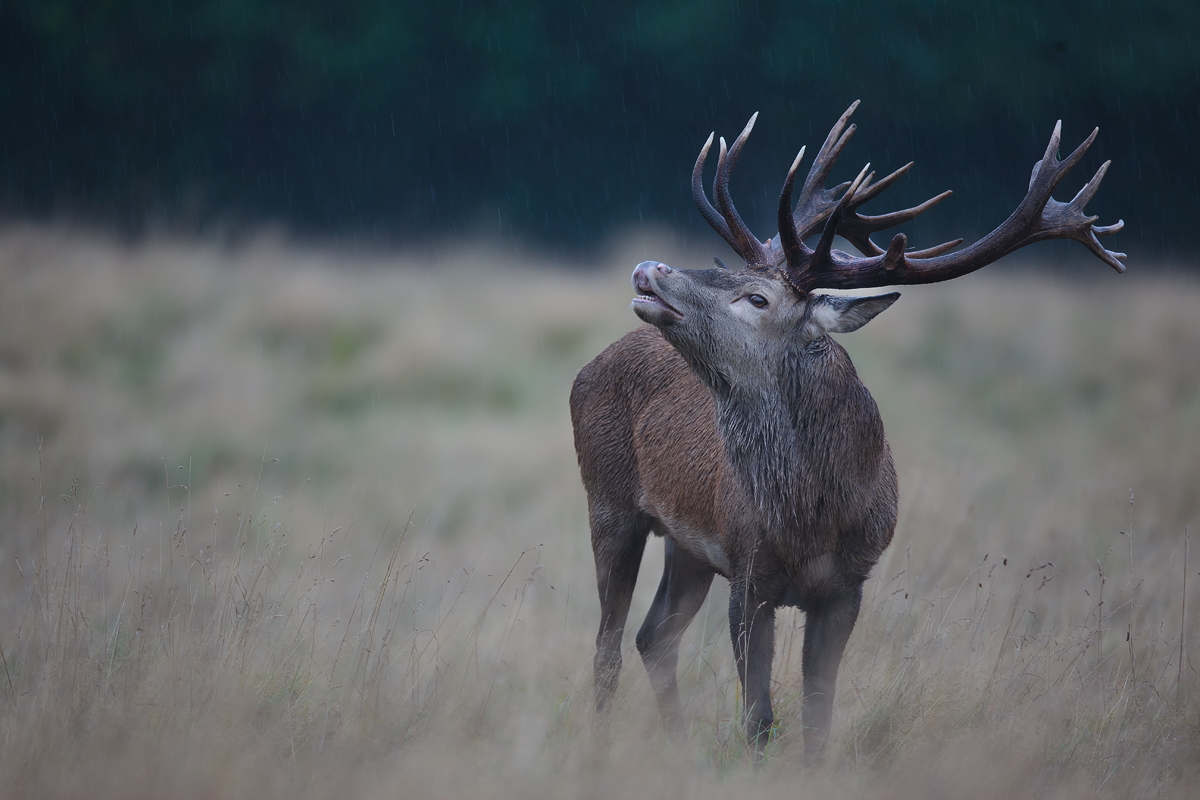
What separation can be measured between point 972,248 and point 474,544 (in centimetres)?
431

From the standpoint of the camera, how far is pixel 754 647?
11.8ft

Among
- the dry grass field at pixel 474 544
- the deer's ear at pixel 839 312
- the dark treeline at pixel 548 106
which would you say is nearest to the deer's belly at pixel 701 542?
the dry grass field at pixel 474 544

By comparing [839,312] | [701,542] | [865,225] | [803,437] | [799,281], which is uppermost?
[865,225]

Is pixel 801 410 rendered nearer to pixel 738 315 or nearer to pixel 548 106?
pixel 738 315

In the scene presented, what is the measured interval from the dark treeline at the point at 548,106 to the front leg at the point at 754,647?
350 inches

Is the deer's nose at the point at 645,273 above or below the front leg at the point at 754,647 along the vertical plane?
above

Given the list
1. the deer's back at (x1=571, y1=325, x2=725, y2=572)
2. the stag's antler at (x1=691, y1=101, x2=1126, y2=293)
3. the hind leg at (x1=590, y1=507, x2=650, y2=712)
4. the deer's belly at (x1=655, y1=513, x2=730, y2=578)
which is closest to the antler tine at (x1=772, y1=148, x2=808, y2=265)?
the stag's antler at (x1=691, y1=101, x2=1126, y2=293)

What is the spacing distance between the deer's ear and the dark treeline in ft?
28.3

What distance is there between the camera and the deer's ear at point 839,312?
349cm

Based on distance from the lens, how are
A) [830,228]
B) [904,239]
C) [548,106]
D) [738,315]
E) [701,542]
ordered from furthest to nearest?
[548,106] → [701,542] → [738,315] → [830,228] → [904,239]

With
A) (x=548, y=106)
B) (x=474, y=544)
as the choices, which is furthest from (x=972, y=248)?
(x=548, y=106)

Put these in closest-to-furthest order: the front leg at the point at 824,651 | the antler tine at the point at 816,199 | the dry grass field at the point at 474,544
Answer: the dry grass field at the point at 474,544 < the front leg at the point at 824,651 < the antler tine at the point at 816,199

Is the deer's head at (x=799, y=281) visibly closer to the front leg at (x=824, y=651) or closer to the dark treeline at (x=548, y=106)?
the front leg at (x=824, y=651)

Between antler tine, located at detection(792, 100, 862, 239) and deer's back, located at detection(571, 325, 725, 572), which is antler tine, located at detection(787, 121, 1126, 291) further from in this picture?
deer's back, located at detection(571, 325, 725, 572)
